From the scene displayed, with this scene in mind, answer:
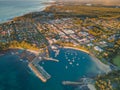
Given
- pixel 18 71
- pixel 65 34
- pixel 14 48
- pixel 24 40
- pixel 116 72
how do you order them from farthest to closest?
pixel 65 34 → pixel 24 40 → pixel 14 48 → pixel 18 71 → pixel 116 72

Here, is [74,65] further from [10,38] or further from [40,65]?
[10,38]

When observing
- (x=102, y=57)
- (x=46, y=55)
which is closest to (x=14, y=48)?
(x=46, y=55)

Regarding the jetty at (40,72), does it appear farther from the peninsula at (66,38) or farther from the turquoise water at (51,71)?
the turquoise water at (51,71)

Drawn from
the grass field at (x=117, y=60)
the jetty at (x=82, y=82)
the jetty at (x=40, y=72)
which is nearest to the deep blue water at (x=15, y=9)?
the jetty at (x=40, y=72)

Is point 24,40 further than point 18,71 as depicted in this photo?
Yes

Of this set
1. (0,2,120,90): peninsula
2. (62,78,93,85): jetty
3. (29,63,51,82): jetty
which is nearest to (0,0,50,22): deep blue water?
(0,2,120,90): peninsula

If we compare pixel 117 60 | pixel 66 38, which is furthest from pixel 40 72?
pixel 66 38

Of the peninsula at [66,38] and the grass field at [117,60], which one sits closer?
the peninsula at [66,38]

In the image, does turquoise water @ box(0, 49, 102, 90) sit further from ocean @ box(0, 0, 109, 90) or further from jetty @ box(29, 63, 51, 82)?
jetty @ box(29, 63, 51, 82)

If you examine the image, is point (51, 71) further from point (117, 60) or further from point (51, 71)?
point (117, 60)
